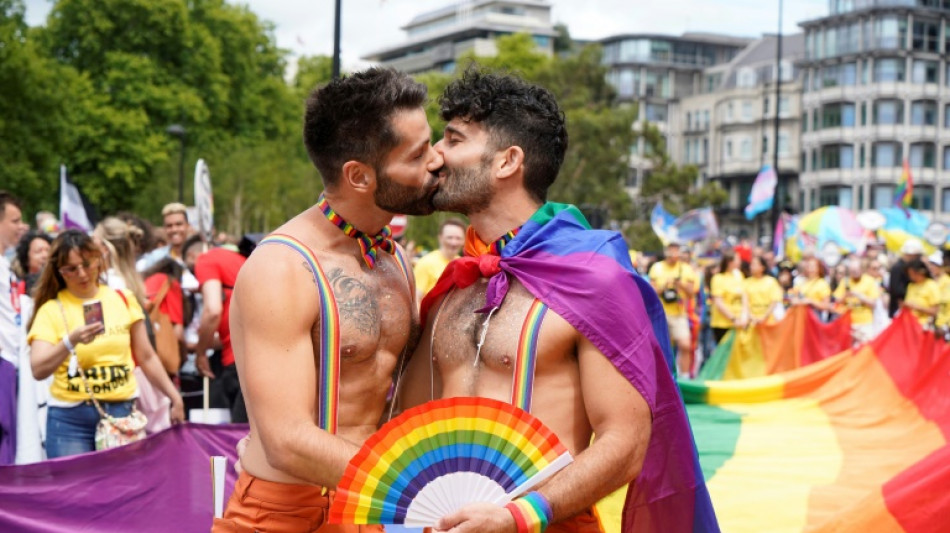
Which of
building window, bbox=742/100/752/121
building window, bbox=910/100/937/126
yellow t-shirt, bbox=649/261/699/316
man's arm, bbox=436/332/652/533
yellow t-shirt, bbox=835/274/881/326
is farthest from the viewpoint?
building window, bbox=742/100/752/121

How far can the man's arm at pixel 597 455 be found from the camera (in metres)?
2.95

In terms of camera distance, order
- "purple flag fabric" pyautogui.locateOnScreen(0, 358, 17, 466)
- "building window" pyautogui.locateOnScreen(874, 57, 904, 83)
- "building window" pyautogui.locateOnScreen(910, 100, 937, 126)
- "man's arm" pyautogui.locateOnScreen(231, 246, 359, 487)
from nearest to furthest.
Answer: "man's arm" pyautogui.locateOnScreen(231, 246, 359, 487), "purple flag fabric" pyautogui.locateOnScreen(0, 358, 17, 466), "building window" pyautogui.locateOnScreen(910, 100, 937, 126), "building window" pyautogui.locateOnScreen(874, 57, 904, 83)

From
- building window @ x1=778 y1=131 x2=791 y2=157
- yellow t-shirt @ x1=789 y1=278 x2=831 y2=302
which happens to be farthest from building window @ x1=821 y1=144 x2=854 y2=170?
yellow t-shirt @ x1=789 y1=278 x2=831 y2=302

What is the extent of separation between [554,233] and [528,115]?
39 centimetres

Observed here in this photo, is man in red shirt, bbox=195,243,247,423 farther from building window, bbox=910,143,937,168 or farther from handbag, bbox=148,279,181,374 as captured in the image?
building window, bbox=910,143,937,168

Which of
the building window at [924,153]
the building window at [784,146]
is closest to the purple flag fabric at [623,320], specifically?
the building window at [924,153]

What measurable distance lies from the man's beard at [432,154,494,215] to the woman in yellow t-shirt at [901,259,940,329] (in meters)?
12.6

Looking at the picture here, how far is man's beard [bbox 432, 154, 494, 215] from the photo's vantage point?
11.9 feet

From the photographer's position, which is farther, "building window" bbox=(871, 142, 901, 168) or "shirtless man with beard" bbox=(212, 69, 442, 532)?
"building window" bbox=(871, 142, 901, 168)

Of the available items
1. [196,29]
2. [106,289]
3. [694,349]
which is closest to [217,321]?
[106,289]

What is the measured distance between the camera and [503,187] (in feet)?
12.0

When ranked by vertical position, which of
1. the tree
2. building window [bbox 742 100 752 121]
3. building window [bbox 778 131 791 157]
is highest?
building window [bbox 742 100 752 121]

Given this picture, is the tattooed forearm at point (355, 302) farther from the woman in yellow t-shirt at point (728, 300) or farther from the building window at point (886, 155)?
the building window at point (886, 155)

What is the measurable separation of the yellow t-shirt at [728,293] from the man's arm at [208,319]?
970 cm
